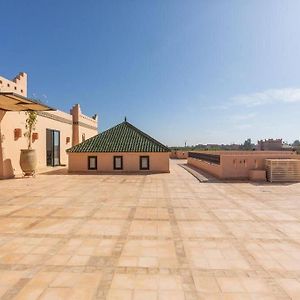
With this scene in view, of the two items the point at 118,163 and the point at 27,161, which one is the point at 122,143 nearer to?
the point at 118,163

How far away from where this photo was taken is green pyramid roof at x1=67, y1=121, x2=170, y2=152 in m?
24.9

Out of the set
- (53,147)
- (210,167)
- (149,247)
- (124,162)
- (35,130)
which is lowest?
(149,247)

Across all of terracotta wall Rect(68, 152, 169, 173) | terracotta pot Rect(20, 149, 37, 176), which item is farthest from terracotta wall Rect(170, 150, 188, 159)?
terracotta pot Rect(20, 149, 37, 176)

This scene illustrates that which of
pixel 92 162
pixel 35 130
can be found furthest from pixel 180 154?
pixel 35 130

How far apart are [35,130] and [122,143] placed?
8205 mm

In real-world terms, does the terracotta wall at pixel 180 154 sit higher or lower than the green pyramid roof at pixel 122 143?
lower

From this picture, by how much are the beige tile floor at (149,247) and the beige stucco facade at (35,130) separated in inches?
336

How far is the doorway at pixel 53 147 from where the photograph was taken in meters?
28.8

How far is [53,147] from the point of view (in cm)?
3016

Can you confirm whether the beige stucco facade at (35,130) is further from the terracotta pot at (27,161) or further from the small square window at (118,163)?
the small square window at (118,163)

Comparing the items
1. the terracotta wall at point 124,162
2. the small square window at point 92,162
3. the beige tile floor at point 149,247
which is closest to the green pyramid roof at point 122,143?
the terracotta wall at point 124,162

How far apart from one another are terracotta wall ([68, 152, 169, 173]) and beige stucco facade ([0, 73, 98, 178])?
422 centimetres

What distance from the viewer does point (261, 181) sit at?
A: 63.2ft

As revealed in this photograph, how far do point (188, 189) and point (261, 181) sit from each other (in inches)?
258
